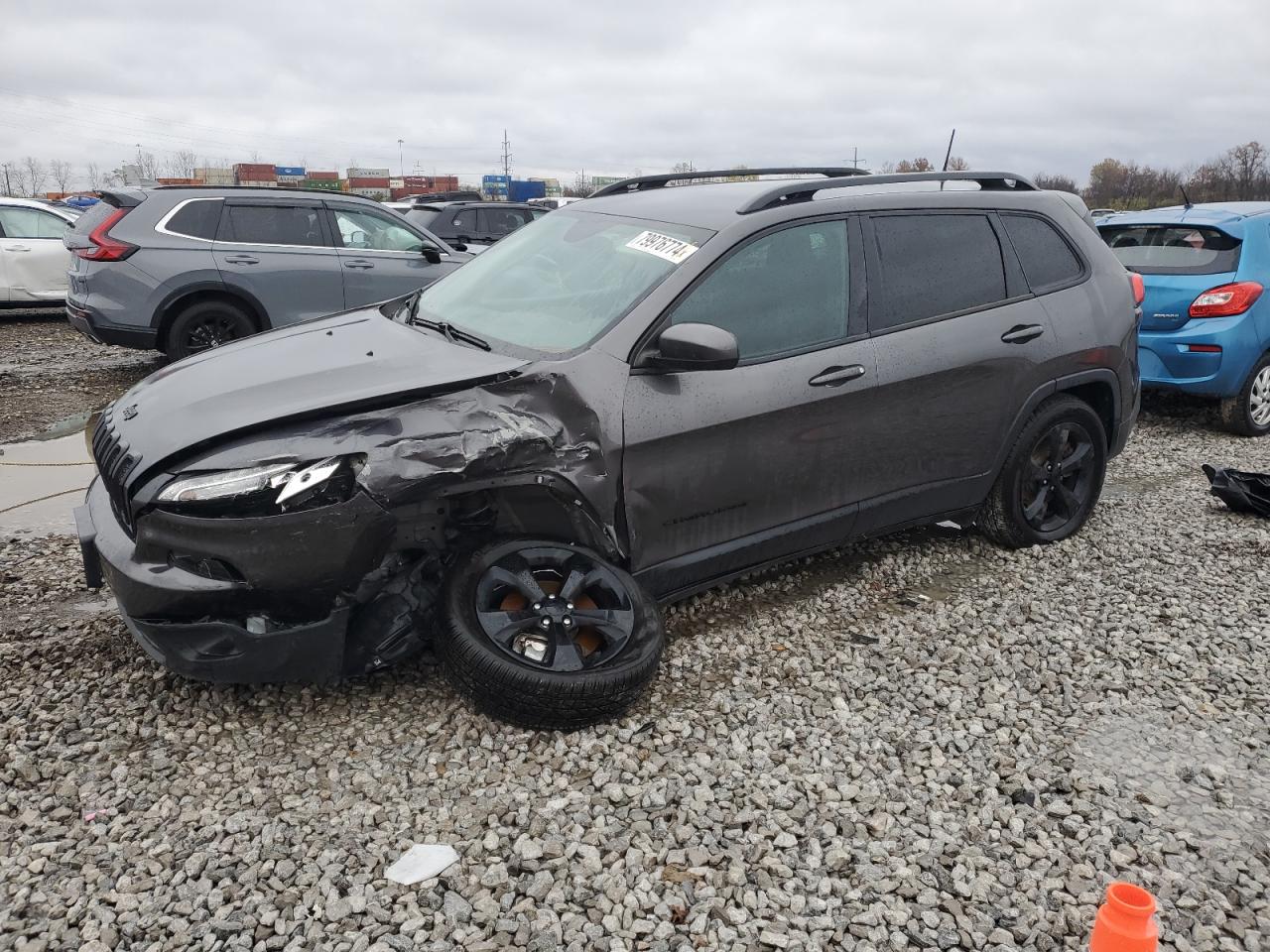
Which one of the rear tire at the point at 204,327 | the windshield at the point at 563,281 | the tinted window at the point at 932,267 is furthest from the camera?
the rear tire at the point at 204,327

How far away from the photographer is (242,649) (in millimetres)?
2873

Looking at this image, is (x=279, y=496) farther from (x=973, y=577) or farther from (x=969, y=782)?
(x=973, y=577)

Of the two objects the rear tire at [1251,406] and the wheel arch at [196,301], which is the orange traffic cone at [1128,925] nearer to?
the rear tire at [1251,406]

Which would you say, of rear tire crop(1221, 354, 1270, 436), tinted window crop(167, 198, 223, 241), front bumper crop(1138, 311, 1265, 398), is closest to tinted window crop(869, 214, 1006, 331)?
front bumper crop(1138, 311, 1265, 398)

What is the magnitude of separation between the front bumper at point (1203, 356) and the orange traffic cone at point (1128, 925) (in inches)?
250

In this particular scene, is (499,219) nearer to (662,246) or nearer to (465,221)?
(465,221)

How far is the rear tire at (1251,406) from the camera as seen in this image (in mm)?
7383

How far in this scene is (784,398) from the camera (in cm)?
361

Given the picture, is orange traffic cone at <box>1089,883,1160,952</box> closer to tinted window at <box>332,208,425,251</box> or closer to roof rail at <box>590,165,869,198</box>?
roof rail at <box>590,165,869,198</box>

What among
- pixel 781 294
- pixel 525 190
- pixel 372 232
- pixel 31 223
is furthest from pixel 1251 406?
pixel 525 190

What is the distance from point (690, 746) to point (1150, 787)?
1423mm

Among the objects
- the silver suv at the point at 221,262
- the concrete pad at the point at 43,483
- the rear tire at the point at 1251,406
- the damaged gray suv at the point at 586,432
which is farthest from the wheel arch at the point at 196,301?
the rear tire at the point at 1251,406

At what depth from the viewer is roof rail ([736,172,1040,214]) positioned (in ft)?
12.2

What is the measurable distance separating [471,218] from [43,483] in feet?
36.1
